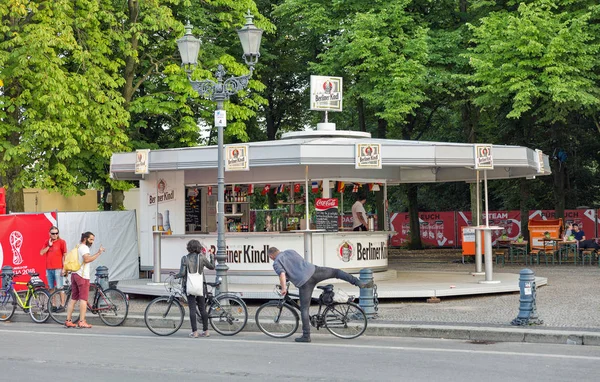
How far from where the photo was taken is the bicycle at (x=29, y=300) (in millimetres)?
18766

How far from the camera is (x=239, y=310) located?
620 inches

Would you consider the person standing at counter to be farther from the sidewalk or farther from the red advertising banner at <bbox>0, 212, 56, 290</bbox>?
the red advertising banner at <bbox>0, 212, 56, 290</bbox>

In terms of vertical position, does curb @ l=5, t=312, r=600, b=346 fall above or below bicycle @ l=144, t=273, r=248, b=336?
below

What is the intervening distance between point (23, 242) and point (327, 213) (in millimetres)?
7872

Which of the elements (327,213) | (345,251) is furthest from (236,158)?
(345,251)

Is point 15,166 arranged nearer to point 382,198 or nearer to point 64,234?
point 64,234

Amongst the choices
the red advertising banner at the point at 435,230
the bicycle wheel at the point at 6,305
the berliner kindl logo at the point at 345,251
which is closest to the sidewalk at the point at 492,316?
the bicycle wheel at the point at 6,305

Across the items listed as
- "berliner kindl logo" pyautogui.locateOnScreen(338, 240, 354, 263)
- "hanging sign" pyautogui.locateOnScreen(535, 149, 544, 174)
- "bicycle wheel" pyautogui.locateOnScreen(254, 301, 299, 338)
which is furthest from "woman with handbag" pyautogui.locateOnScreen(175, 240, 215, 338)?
"hanging sign" pyautogui.locateOnScreen(535, 149, 544, 174)

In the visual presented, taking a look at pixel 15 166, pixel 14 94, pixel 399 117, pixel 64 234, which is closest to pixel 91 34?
pixel 14 94

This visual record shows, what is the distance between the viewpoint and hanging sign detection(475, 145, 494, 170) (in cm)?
2128

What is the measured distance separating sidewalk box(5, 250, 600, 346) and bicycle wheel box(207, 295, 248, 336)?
2.78 feet

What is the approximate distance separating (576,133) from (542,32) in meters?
14.1

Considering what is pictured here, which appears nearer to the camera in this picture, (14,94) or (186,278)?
(186,278)

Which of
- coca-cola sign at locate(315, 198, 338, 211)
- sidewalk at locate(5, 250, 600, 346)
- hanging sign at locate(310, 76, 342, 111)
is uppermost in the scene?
hanging sign at locate(310, 76, 342, 111)
